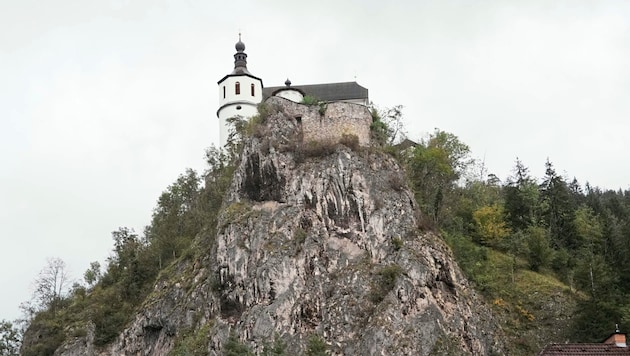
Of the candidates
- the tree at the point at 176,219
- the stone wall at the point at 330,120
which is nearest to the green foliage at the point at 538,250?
the stone wall at the point at 330,120

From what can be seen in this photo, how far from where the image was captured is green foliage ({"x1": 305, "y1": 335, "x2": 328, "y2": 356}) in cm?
4222

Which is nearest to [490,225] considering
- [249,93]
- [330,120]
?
[330,120]

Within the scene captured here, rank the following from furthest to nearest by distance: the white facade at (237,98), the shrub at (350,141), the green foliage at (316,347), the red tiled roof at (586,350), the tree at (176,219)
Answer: the white facade at (237,98), the tree at (176,219), the shrub at (350,141), the green foliage at (316,347), the red tiled roof at (586,350)

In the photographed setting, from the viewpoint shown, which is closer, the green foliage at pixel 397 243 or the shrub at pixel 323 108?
the green foliage at pixel 397 243

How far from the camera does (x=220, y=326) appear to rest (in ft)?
164

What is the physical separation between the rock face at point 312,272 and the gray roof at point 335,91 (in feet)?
41.6

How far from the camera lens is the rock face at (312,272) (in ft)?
159

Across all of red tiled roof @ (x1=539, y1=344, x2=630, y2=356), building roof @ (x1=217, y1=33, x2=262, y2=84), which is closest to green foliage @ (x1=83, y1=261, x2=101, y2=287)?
building roof @ (x1=217, y1=33, x2=262, y2=84)

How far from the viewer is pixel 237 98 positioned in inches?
2921

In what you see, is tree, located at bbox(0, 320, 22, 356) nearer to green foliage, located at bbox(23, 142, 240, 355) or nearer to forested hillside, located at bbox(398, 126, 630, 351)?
green foliage, located at bbox(23, 142, 240, 355)

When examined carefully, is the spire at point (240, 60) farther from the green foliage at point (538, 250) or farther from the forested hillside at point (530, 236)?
the green foliage at point (538, 250)

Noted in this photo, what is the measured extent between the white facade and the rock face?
1379cm

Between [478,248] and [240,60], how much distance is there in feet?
98.0

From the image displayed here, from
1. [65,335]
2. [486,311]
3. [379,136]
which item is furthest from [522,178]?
[65,335]
